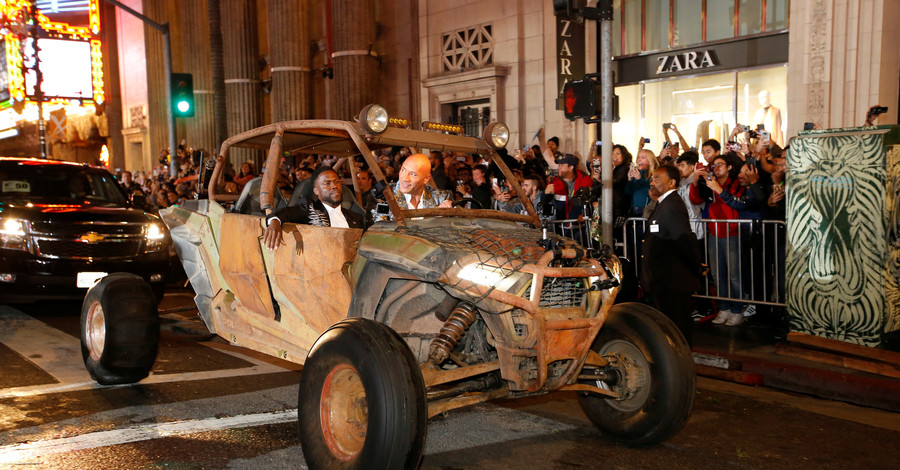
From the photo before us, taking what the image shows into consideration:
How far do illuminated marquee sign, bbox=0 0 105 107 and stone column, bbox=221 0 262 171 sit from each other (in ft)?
59.0

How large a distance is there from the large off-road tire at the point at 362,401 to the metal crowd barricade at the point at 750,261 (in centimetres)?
576

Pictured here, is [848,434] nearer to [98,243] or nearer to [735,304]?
[735,304]

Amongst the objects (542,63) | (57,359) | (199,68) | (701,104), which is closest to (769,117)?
(701,104)

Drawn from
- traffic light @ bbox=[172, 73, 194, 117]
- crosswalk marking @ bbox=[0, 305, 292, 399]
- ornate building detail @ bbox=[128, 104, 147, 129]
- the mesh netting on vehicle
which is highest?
ornate building detail @ bbox=[128, 104, 147, 129]

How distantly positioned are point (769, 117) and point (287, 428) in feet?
37.2

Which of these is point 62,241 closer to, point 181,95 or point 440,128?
point 440,128

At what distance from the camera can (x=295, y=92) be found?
2311cm

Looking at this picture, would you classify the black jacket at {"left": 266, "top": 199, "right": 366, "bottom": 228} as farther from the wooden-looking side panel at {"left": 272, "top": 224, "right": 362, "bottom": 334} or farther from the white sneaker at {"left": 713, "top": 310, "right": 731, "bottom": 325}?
the white sneaker at {"left": 713, "top": 310, "right": 731, "bottom": 325}

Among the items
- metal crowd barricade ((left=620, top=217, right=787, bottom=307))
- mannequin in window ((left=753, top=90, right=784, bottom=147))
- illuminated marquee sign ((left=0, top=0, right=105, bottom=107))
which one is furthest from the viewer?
illuminated marquee sign ((left=0, top=0, right=105, bottom=107))

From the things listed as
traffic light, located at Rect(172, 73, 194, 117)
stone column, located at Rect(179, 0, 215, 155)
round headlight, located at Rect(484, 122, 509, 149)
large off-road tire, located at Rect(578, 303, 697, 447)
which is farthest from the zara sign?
stone column, located at Rect(179, 0, 215, 155)

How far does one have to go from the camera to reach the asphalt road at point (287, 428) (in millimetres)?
4859

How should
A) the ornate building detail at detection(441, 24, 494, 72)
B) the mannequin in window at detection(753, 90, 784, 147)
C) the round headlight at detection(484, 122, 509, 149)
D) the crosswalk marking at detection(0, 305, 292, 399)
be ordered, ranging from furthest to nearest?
the ornate building detail at detection(441, 24, 494, 72) < the mannequin in window at detection(753, 90, 784, 147) < the crosswalk marking at detection(0, 305, 292, 399) < the round headlight at detection(484, 122, 509, 149)

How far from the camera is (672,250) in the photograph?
24.6 ft

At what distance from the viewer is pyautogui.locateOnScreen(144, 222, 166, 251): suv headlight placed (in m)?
10.2
